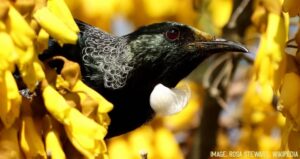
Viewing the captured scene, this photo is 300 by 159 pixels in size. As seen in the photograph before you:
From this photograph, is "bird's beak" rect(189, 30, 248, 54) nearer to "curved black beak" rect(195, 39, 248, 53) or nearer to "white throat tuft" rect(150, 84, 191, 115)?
"curved black beak" rect(195, 39, 248, 53)

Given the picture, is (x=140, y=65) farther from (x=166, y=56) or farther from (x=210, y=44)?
(x=210, y=44)

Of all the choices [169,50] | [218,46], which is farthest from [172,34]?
[218,46]

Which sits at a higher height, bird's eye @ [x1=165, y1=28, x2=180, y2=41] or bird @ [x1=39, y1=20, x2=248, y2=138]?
bird's eye @ [x1=165, y1=28, x2=180, y2=41]

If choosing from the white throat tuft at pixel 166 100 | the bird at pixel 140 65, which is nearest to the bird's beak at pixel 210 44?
the bird at pixel 140 65

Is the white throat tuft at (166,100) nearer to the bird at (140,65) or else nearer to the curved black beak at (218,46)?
the bird at (140,65)

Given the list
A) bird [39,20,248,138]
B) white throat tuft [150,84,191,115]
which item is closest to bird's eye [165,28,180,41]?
bird [39,20,248,138]

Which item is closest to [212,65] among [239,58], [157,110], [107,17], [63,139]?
[239,58]

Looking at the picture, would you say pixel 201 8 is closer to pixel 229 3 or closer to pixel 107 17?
pixel 229 3
